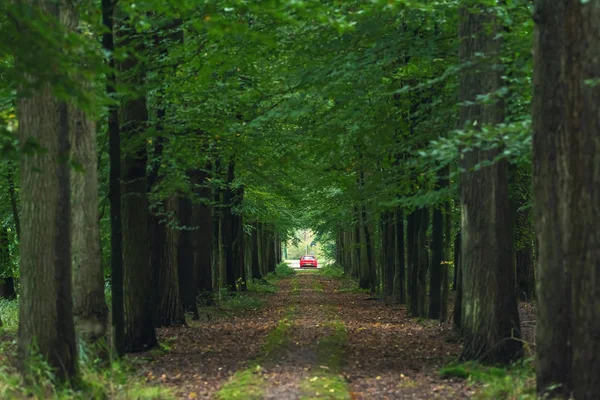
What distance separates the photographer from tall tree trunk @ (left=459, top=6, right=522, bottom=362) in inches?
482

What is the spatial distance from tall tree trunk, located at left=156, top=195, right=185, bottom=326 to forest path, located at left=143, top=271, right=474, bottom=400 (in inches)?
20.3

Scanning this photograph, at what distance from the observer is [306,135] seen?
17.4 meters

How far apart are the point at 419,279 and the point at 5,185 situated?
40.6 feet

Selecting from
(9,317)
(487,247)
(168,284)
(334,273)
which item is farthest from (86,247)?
(334,273)

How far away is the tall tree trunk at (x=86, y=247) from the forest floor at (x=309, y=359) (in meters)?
1.15

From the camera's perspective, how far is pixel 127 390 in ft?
31.6

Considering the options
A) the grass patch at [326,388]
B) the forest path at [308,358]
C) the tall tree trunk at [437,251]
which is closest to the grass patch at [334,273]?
the forest path at [308,358]

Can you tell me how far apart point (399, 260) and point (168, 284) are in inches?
421

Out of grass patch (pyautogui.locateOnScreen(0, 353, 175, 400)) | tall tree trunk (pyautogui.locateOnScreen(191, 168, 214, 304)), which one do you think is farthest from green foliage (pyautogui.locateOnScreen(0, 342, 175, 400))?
tall tree trunk (pyautogui.locateOnScreen(191, 168, 214, 304))

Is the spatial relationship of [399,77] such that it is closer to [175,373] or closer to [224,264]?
[175,373]

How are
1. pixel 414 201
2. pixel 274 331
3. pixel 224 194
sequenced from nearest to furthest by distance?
pixel 414 201 → pixel 274 331 → pixel 224 194

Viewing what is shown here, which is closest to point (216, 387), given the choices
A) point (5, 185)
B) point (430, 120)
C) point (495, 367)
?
point (495, 367)

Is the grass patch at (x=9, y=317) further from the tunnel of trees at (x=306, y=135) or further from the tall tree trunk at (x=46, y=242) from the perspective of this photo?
the tall tree trunk at (x=46, y=242)

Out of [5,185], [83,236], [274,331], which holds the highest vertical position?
[5,185]
